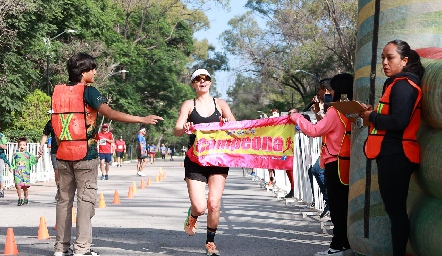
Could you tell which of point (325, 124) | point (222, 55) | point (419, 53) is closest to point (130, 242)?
point (325, 124)

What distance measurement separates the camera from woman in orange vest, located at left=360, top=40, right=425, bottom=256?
18.8 feet

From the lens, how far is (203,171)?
827 centimetres

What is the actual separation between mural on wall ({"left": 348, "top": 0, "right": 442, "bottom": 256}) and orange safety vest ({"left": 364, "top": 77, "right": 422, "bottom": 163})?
6cm

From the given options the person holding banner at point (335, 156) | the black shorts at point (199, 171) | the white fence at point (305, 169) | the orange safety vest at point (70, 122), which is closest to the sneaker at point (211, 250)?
the black shorts at point (199, 171)

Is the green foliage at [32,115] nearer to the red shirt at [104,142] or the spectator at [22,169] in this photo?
the red shirt at [104,142]

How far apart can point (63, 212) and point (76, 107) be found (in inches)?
38.5

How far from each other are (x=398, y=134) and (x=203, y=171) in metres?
2.82

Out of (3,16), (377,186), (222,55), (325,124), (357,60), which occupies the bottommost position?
(377,186)

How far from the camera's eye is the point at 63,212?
776cm

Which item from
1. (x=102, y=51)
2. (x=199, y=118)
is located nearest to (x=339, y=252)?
(x=199, y=118)

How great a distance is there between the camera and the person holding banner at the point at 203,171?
819 cm

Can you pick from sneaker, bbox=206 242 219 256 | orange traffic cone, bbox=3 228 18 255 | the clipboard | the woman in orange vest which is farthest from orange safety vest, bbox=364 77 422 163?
orange traffic cone, bbox=3 228 18 255

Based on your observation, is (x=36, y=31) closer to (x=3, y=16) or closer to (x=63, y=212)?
(x=3, y=16)

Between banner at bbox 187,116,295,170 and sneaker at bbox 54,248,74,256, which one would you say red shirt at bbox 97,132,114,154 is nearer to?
banner at bbox 187,116,295,170
